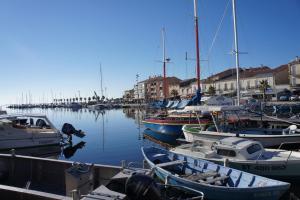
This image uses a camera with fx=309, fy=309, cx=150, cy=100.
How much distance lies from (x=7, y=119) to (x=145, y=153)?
1722cm

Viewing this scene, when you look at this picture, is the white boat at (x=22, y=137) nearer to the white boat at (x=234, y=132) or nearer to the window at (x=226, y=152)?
A: the white boat at (x=234, y=132)

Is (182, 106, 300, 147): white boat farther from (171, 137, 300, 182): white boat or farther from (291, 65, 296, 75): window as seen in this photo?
(291, 65, 296, 75): window

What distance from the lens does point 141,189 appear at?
21.3 ft

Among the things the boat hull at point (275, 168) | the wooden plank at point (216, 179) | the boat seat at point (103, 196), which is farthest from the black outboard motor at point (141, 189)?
the boat hull at point (275, 168)

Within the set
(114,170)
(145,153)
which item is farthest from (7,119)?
(114,170)

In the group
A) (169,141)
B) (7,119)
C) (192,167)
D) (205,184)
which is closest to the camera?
(205,184)

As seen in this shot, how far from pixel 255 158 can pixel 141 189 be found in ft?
31.4

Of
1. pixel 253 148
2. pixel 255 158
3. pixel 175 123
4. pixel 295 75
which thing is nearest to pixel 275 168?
pixel 255 158

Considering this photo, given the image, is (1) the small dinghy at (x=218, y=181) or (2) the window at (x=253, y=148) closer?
(1) the small dinghy at (x=218, y=181)

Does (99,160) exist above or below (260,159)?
below

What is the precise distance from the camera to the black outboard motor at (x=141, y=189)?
650cm

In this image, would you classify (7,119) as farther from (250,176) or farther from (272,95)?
(272,95)

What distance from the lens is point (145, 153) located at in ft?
51.2

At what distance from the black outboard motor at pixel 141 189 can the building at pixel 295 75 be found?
244 feet
